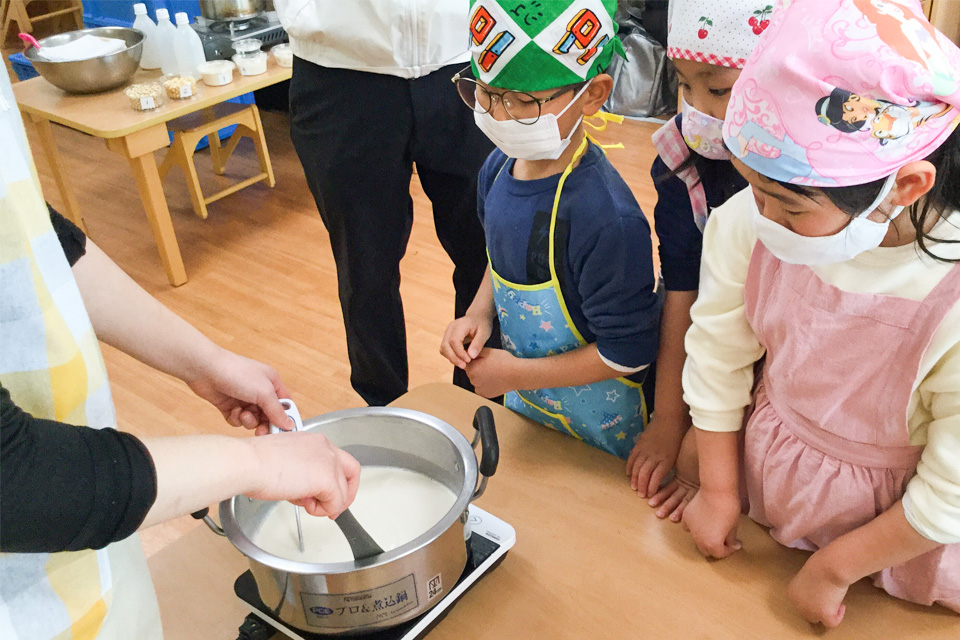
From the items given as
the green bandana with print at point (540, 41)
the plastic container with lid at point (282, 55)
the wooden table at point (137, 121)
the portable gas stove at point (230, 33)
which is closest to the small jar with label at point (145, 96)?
the wooden table at point (137, 121)

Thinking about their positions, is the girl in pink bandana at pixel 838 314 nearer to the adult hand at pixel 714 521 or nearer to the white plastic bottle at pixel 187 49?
the adult hand at pixel 714 521

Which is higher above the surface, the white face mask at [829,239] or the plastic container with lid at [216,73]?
the white face mask at [829,239]

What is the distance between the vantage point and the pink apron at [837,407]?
27.2 inches

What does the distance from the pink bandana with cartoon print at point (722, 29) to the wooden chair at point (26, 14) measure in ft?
18.0

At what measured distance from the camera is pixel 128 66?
8.95 feet

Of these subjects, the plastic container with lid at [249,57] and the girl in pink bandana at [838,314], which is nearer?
the girl in pink bandana at [838,314]

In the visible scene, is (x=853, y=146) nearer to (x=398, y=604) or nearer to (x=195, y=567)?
(x=398, y=604)

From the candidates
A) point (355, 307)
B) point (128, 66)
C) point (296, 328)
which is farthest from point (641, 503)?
point (128, 66)

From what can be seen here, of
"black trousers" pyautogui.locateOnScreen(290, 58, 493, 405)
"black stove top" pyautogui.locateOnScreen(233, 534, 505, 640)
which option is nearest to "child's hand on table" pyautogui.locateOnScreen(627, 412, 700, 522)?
"black stove top" pyautogui.locateOnScreen(233, 534, 505, 640)

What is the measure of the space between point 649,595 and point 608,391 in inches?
14.1

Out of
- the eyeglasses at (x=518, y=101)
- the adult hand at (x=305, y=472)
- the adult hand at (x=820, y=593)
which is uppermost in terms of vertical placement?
the eyeglasses at (x=518, y=101)

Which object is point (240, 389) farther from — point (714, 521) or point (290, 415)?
point (714, 521)

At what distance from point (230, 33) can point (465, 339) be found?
242 cm

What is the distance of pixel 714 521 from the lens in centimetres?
83
